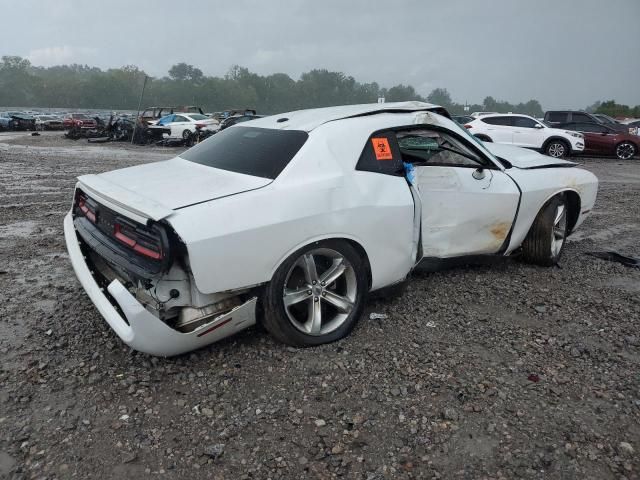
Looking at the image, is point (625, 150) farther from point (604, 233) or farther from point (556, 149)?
point (604, 233)

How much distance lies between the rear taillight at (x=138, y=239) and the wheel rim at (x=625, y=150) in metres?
18.5

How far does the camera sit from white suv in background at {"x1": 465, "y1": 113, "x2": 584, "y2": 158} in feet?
52.7

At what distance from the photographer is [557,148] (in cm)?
1617

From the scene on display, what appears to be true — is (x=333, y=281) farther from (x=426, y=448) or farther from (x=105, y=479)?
(x=105, y=479)

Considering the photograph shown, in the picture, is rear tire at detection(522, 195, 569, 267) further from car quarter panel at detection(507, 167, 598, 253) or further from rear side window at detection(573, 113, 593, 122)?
rear side window at detection(573, 113, 593, 122)

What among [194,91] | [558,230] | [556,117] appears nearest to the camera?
[558,230]

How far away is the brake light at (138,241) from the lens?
264 cm

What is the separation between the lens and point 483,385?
283 cm

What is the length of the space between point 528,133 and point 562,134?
1.00 metres

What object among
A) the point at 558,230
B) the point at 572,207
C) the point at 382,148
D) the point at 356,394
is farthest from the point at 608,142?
the point at 356,394

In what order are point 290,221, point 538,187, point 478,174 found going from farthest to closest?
point 538,187
point 478,174
point 290,221

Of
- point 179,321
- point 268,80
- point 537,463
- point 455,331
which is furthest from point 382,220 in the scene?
point 268,80

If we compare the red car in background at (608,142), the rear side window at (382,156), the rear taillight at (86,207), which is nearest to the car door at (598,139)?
the red car in background at (608,142)

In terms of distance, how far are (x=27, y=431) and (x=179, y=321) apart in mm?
862
